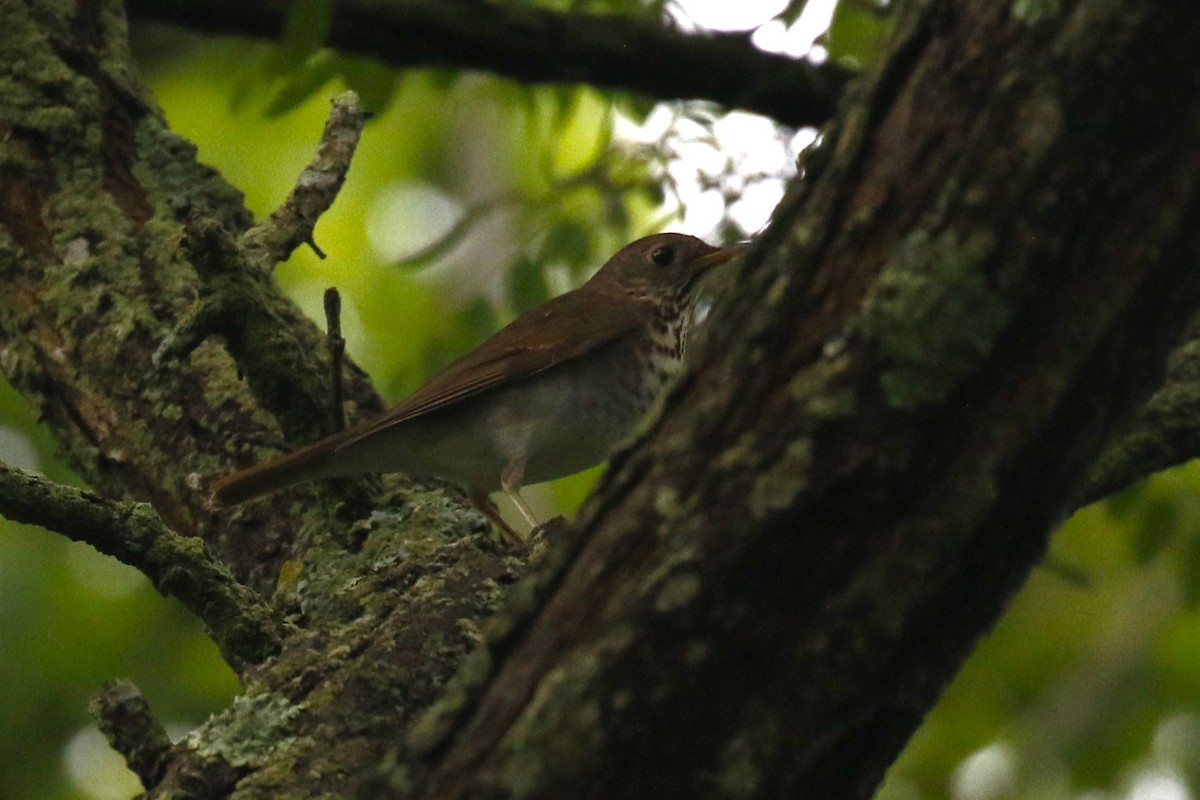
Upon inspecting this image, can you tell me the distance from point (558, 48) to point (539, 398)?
1.52 meters

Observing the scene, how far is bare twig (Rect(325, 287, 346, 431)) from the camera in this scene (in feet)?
12.3

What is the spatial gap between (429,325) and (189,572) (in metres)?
7.15

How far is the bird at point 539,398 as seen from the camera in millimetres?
5355

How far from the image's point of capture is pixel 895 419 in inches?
77.3

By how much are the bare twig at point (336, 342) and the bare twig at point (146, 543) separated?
0.70 metres

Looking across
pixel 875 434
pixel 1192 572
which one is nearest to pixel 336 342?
pixel 875 434

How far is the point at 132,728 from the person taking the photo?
10.5 feet

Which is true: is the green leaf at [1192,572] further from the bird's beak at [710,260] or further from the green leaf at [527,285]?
the green leaf at [527,285]

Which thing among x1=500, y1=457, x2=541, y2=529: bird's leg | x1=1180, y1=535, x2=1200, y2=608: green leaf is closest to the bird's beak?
x1=500, y1=457, x2=541, y2=529: bird's leg

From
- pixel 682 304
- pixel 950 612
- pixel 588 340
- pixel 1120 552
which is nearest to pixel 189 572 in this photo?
pixel 950 612

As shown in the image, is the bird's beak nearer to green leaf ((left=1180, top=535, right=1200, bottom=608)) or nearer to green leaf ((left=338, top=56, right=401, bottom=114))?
green leaf ((left=338, top=56, right=401, bottom=114))

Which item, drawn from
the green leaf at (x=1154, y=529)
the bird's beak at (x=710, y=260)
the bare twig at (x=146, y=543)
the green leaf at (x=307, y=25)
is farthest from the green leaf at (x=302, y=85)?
the green leaf at (x=1154, y=529)

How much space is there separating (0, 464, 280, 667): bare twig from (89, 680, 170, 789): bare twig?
28 centimetres

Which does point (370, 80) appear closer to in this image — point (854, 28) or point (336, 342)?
point (854, 28)
